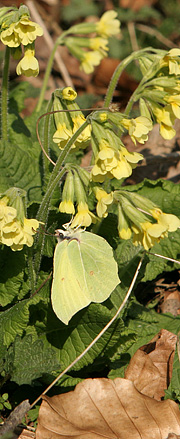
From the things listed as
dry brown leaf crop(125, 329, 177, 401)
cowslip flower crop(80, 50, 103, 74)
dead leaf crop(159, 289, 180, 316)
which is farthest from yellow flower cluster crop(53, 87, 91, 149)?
dead leaf crop(159, 289, 180, 316)

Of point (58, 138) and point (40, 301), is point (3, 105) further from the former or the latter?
point (40, 301)

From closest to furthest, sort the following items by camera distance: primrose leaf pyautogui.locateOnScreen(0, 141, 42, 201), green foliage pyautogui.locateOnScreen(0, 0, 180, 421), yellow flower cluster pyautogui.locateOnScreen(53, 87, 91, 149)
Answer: green foliage pyautogui.locateOnScreen(0, 0, 180, 421) < yellow flower cluster pyautogui.locateOnScreen(53, 87, 91, 149) < primrose leaf pyautogui.locateOnScreen(0, 141, 42, 201)

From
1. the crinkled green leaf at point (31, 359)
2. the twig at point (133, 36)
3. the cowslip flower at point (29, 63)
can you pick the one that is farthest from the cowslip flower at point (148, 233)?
the twig at point (133, 36)

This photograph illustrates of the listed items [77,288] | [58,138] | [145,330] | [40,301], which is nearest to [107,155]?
[58,138]

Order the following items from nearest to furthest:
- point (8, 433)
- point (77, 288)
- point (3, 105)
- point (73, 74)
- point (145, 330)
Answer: point (8, 433) → point (77, 288) → point (145, 330) → point (3, 105) → point (73, 74)

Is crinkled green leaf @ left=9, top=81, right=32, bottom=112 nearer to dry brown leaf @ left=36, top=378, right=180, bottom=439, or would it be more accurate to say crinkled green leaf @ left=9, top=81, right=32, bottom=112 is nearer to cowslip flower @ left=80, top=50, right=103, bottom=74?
cowslip flower @ left=80, top=50, right=103, bottom=74

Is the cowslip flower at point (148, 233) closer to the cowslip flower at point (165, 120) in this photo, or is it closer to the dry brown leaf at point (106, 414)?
the cowslip flower at point (165, 120)

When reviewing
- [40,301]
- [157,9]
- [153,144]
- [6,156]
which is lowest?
[40,301]
